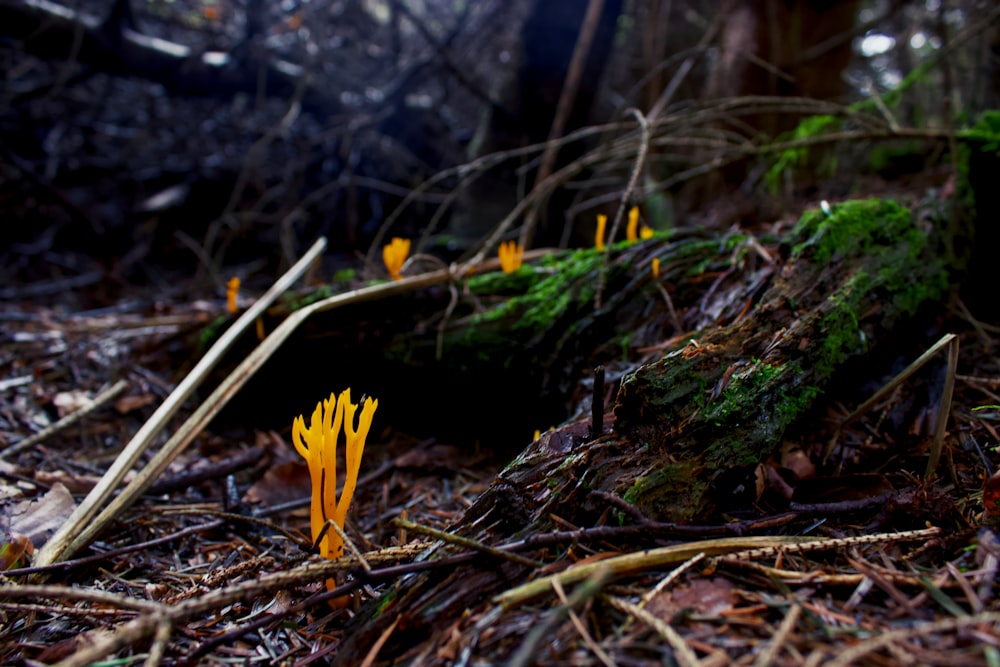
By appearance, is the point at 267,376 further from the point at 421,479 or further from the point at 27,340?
the point at 27,340

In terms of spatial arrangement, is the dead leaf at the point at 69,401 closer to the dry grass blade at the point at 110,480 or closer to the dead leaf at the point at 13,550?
the dry grass blade at the point at 110,480

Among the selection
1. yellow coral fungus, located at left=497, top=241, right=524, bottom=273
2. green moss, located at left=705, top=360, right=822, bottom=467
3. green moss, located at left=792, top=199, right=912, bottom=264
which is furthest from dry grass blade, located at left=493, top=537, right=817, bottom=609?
yellow coral fungus, located at left=497, top=241, right=524, bottom=273

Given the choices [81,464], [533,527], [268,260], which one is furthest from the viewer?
[268,260]

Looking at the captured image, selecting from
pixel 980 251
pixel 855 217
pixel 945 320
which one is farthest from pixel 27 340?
pixel 980 251

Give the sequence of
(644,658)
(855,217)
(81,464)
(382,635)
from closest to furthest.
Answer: (644,658) < (382,635) < (855,217) < (81,464)

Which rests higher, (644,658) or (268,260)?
(644,658)
